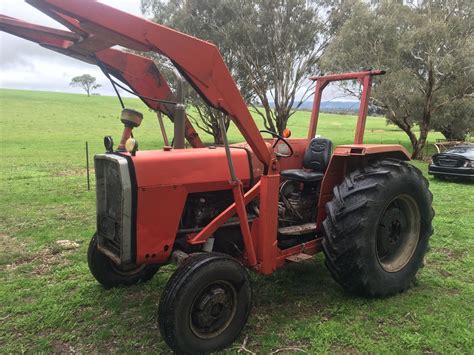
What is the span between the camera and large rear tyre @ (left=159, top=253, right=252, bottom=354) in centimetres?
286

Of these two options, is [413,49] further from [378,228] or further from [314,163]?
[378,228]

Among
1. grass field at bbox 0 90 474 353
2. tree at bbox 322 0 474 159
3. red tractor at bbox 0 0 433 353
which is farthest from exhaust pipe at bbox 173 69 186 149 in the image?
tree at bbox 322 0 474 159

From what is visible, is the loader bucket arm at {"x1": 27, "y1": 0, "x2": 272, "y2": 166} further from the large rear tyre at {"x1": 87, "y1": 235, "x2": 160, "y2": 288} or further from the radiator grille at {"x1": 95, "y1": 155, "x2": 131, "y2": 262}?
the large rear tyre at {"x1": 87, "y1": 235, "x2": 160, "y2": 288}

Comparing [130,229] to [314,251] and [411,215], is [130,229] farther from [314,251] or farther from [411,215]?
[411,215]

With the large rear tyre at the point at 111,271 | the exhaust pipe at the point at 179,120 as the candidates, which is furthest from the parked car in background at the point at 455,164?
the exhaust pipe at the point at 179,120

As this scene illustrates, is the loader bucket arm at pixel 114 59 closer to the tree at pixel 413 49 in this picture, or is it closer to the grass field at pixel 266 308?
the grass field at pixel 266 308

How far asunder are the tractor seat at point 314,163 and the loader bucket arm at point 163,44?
1.02 m

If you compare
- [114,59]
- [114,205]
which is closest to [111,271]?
[114,205]

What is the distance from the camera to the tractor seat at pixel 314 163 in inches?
164

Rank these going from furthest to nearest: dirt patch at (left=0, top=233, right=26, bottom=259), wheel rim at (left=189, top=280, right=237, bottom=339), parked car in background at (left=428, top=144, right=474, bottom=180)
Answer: parked car in background at (left=428, top=144, right=474, bottom=180), dirt patch at (left=0, top=233, right=26, bottom=259), wheel rim at (left=189, top=280, right=237, bottom=339)

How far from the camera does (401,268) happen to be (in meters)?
4.06

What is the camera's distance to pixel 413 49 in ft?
56.0

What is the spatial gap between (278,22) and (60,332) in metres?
19.1

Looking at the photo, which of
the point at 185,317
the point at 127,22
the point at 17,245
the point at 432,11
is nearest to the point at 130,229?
the point at 185,317
